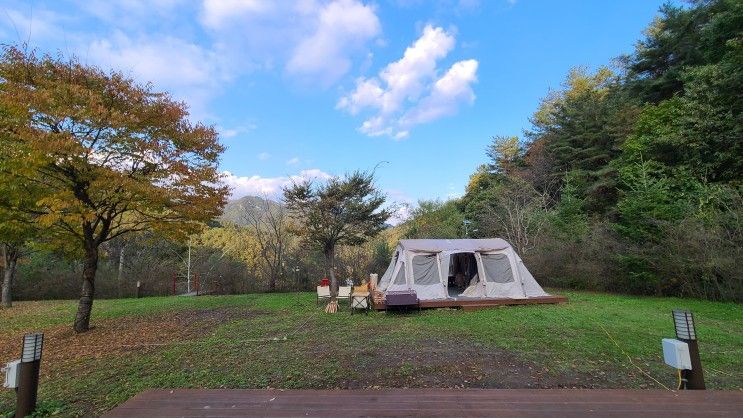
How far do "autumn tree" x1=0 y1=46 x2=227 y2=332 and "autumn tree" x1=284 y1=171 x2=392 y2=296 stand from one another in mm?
7605

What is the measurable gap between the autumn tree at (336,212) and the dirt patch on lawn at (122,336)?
Answer: 648cm

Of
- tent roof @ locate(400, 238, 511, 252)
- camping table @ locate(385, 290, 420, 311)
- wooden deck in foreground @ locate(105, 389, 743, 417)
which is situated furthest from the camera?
tent roof @ locate(400, 238, 511, 252)

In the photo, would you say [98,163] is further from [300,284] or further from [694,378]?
[300,284]

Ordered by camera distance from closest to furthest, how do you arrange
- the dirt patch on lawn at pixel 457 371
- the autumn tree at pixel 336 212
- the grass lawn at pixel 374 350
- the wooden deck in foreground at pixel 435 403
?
the wooden deck in foreground at pixel 435 403, the dirt patch on lawn at pixel 457 371, the grass lawn at pixel 374 350, the autumn tree at pixel 336 212

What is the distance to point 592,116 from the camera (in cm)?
2086

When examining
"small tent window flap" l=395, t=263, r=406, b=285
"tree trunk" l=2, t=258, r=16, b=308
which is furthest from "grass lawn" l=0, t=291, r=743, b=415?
"tree trunk" l=2, t=258, r=16, b=308

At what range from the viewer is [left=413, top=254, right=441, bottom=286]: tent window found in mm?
10922

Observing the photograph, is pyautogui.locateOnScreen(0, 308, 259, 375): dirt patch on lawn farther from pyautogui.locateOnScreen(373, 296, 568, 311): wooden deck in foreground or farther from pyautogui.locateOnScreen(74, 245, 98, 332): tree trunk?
pyautogui.locateOnScreen(373, 296, 568, 311): wooden deck in foreground

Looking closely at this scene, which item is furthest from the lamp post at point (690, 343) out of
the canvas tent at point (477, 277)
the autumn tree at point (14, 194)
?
the autumn tree at point (14, 194)

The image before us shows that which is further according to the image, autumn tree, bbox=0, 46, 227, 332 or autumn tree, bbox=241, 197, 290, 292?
autumn tree, bbox=241, 197, 290, 292

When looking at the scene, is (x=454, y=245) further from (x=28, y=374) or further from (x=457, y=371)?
(x=28, y=374)

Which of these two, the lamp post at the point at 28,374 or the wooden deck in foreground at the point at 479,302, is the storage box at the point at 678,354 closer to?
the lamp post at the point at 28,374

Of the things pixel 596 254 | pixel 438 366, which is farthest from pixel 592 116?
pixel 438 366

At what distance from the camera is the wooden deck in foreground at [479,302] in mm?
10312
